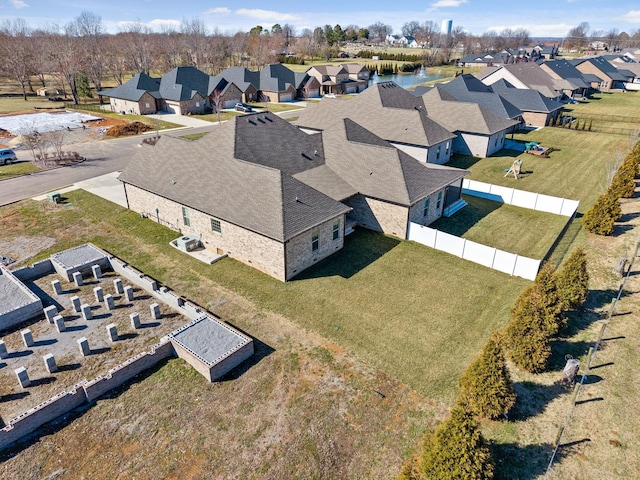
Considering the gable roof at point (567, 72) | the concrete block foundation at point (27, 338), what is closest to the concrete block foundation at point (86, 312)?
the concrete block foundation at point (27, 338)

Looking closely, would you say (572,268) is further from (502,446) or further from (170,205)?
(170,205)

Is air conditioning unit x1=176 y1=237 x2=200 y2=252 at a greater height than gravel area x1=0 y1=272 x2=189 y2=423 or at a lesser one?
greater

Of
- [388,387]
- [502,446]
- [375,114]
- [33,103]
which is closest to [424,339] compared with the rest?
[388,387]

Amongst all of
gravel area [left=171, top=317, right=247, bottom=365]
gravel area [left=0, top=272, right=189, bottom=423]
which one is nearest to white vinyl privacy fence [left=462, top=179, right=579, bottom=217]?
gravel area [left=171, top=317, right=247, bottom=365]

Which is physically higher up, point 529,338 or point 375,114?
point 375,114

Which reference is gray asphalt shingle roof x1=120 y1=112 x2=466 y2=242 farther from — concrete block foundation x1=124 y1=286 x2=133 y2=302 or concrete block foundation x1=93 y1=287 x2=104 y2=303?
concrete block foundation x1=93 y1=287 x2=104 y2=303

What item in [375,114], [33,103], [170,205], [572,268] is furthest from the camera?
[33,103]

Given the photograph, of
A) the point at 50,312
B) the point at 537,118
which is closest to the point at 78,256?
the point at 50,312
